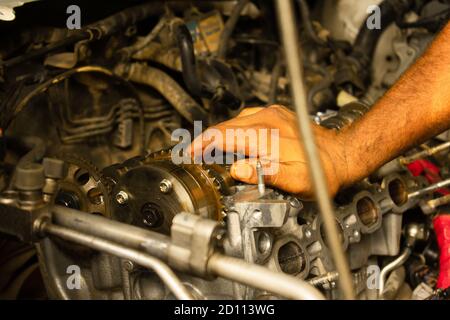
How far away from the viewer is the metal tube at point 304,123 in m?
0.63

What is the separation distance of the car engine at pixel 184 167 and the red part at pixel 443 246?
0.04 metres

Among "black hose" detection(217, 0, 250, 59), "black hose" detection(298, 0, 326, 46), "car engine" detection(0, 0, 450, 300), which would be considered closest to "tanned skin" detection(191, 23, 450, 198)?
"car engine" detection(0, 0, 450, 300)

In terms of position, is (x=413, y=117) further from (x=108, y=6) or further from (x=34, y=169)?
(x=108, y=6)

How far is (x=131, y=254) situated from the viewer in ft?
2.60

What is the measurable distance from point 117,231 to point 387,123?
626 mm

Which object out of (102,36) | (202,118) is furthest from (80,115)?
(202,118)

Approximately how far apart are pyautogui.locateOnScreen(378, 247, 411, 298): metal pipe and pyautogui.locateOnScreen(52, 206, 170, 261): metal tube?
73 cm

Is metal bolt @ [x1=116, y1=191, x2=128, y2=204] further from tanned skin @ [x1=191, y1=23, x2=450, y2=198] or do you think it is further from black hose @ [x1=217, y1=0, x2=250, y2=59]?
black hose @ [x1=217, y1=0, x2=250, y2=59]

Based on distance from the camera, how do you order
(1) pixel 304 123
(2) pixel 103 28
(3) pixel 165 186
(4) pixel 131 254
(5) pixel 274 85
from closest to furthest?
(1) pixel 304 123
(4) pixel 131 254
(3) pixel 165 186
(2) pixel 103 28
(5) pixel 274 85

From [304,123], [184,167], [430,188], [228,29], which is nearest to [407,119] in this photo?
[430,188]

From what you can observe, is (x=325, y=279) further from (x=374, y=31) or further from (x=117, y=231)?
(x=374, y=31)

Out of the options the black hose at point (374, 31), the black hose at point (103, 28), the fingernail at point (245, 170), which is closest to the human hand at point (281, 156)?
the fingernail at point (245, 170)

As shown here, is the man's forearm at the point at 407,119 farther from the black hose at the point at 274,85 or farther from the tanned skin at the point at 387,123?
the black hose at the point at 274,85

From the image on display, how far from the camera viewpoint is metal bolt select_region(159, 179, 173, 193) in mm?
968
